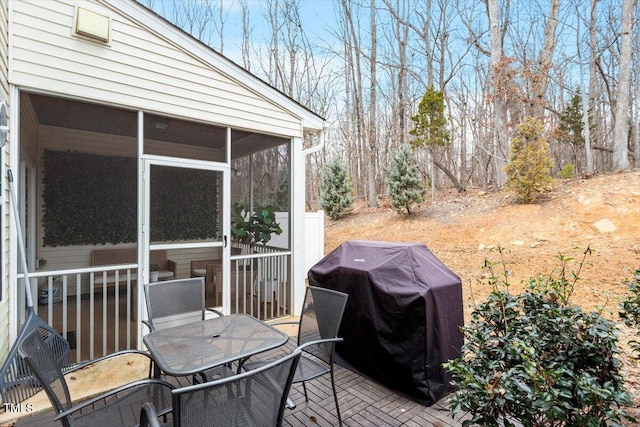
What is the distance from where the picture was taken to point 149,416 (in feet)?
4.32

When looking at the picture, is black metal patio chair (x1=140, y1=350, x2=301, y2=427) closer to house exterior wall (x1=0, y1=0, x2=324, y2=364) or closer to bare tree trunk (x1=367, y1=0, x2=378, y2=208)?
house exterior wall (x1=0, y1=0, x2=324, y2=364)

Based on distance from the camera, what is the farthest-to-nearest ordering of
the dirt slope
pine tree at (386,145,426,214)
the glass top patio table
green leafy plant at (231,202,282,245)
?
pine tree at (386,145,426,214)
the dirt slope
green leafy plant at (231,202,282,245)
the glass top patio table

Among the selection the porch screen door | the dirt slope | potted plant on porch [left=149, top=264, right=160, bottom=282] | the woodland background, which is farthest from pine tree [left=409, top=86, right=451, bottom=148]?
potted plant on porch [left=149, top=264, right=160, bottom=282]

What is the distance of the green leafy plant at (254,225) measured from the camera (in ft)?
14.3

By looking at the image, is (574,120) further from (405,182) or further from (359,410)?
(359,410)

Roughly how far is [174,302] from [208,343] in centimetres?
85

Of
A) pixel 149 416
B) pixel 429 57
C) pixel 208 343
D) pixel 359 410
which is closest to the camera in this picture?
pixel 149 416

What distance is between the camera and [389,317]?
2684mm

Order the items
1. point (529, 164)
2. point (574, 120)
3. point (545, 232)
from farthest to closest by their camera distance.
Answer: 1. point (574, 120)
2. point (529, 164)
3. point (545, 232)

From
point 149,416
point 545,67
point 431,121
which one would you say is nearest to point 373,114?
point 431,121

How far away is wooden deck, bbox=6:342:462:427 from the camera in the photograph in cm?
240

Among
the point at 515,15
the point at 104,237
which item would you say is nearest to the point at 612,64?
the point at 515,15

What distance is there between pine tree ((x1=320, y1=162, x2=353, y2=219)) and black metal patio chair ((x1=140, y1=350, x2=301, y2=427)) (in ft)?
34.1

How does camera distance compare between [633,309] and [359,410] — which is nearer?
[633,309]
